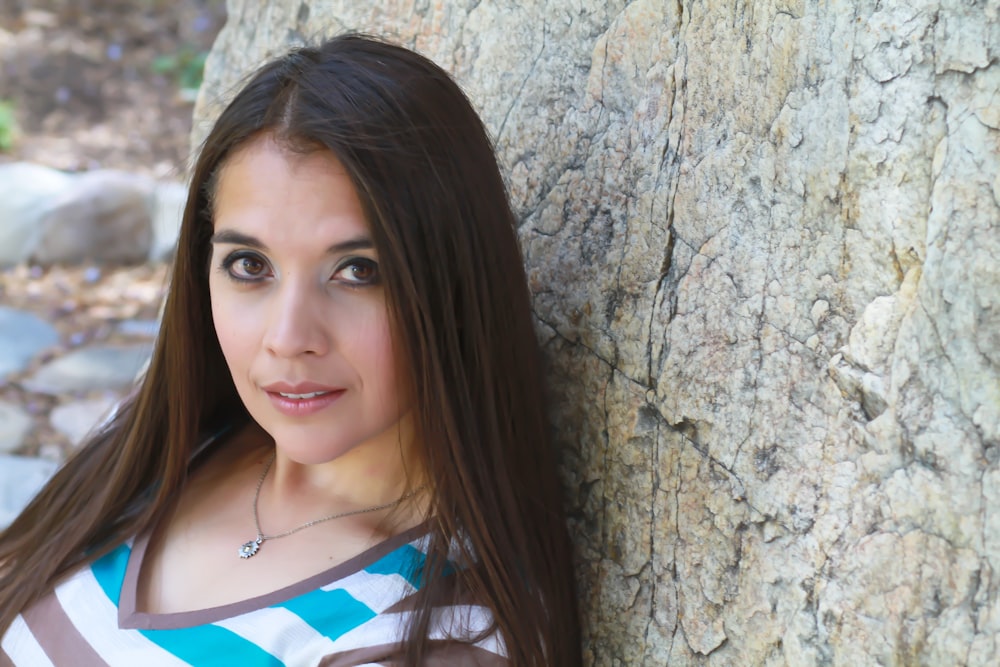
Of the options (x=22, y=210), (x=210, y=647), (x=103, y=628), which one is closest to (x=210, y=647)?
(x=210, y=647)

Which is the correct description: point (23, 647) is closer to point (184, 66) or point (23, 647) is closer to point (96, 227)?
point (96, 227)

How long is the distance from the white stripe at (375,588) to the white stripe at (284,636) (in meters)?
0.06

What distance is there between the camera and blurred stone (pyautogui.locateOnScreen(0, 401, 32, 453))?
Result: 11.9ft

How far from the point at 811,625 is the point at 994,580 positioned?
24 centimetres

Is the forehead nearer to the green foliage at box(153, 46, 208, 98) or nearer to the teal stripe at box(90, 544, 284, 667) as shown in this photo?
the teal stripe at box(90, 544, 284, 667)

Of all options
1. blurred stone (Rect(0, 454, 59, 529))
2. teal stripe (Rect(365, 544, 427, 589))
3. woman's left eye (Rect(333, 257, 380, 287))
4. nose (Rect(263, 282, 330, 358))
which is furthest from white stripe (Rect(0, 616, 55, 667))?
blurred stone (Rect(0, 454, 59, 529))

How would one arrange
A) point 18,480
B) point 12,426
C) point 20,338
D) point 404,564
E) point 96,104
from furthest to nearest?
point 96,104
point 20,338
point 12,426
point 18,480
point 404,564

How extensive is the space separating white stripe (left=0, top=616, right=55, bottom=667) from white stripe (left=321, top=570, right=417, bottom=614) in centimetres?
49

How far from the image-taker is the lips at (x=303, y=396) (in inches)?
58.7

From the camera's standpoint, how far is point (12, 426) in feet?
12.2

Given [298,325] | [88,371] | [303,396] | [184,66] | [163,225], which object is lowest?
[88,371]

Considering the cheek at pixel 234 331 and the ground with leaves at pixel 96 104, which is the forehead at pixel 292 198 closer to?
the cheek at pixel 234 331

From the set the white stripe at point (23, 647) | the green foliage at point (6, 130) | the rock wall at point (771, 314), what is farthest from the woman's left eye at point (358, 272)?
the green foliage at point (6, 130)

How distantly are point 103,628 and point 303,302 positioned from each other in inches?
24.6
